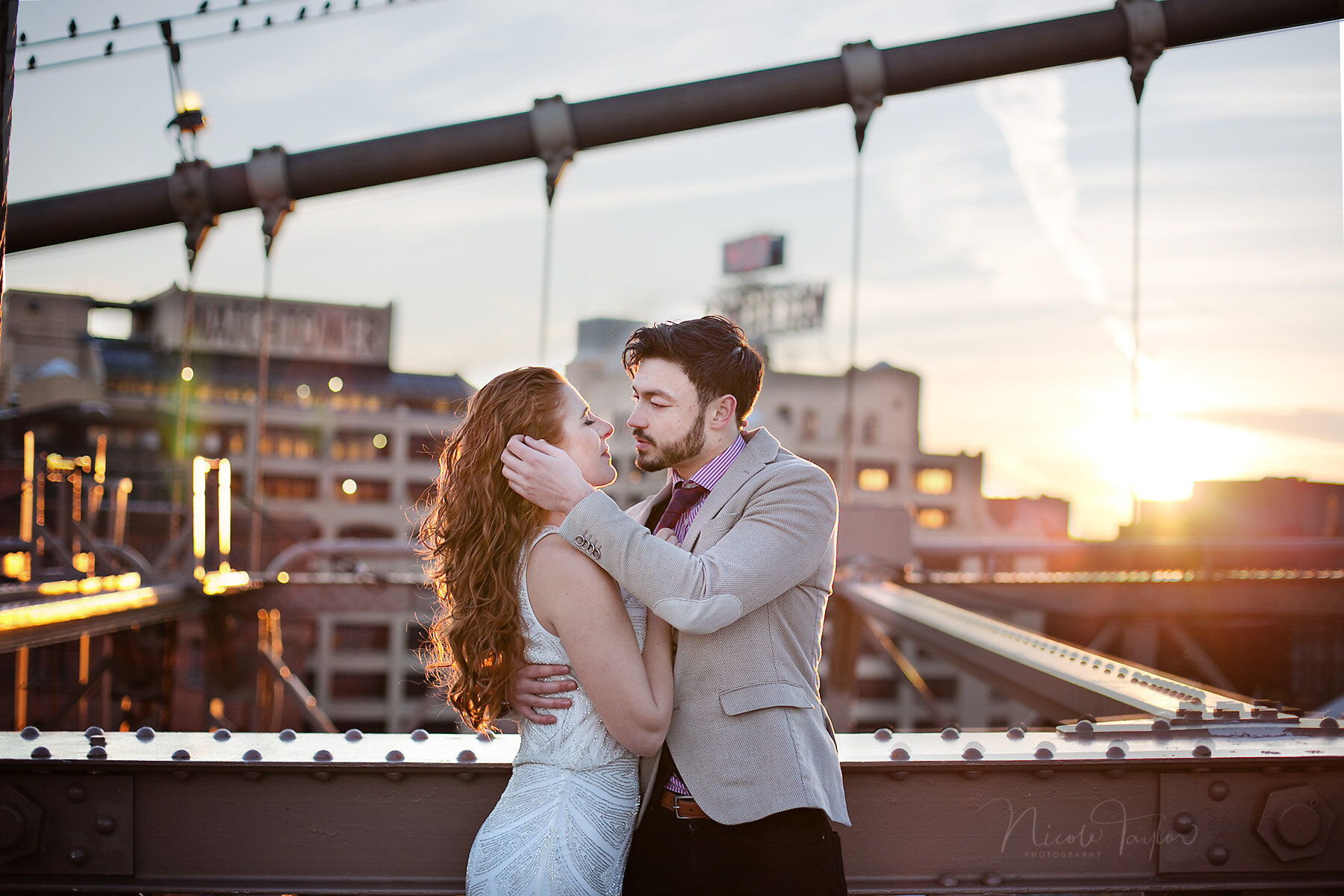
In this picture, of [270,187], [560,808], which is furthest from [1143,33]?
[560,808]

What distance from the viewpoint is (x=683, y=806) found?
204cm

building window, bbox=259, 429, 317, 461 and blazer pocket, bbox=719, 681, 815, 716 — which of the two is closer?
blazer pocket, bbox=719, 681, 815, 716

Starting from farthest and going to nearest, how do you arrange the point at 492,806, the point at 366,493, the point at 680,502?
the point at 366,493 → the point at 492,806 → the point at 680,502

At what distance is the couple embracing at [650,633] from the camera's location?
1.90m

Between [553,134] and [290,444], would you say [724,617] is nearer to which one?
[553,134]

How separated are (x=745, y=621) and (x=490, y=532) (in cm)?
56

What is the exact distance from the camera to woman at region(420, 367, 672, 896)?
6.25 ft

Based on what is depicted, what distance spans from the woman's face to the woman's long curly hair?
0.02 meters

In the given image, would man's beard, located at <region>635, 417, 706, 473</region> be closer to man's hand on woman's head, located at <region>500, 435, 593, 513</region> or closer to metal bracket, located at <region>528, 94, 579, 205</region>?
man's hand on woman's head, located at <region>500, 435, 593, 513</region>

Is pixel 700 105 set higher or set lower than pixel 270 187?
higher

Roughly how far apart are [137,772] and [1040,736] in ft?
7.49

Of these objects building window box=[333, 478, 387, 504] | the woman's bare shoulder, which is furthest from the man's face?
building window box=[333, 478, 387, 504]

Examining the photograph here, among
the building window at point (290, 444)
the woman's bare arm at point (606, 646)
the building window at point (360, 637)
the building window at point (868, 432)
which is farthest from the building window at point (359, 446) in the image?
the woman's bare arm at point (606, 646)

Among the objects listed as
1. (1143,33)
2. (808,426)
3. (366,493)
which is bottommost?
(366,493)
